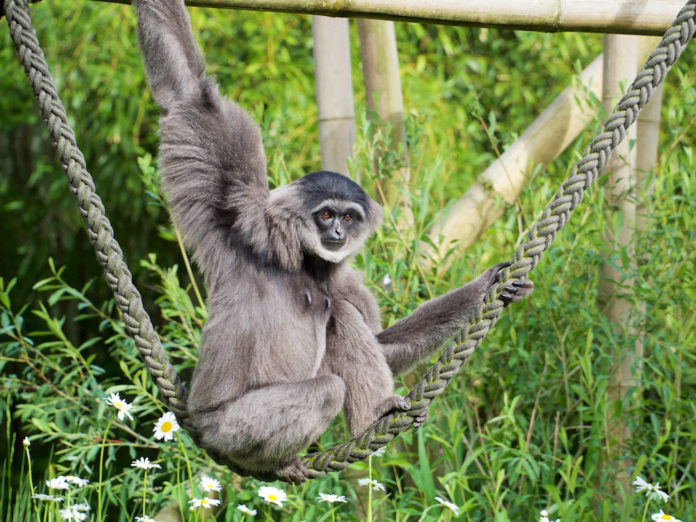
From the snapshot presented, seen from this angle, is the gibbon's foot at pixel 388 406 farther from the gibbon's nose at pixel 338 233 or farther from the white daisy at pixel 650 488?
Result: the white daisy at pixel 650 488

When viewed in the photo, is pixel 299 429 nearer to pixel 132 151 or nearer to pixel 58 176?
pixel 132 151

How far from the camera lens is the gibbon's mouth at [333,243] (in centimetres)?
350

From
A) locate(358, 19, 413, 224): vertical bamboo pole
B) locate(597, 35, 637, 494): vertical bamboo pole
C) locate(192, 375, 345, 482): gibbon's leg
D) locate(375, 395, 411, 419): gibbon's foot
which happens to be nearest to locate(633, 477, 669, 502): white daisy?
locate(597, 35, 637, 494): vertical bamboo pole

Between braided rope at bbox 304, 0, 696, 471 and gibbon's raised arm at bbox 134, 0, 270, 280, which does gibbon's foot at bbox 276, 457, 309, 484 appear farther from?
gibbon's raised arm at bbox 134, 0, 270, 280

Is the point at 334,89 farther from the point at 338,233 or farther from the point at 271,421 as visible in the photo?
the point at 271,421

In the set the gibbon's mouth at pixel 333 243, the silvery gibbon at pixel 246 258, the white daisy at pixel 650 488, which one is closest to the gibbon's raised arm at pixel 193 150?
the silvery gibbon at pixel 246 258

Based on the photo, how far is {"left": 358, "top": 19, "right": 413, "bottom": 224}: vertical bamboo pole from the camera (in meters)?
5.20

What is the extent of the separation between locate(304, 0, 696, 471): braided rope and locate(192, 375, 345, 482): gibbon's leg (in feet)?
0.53

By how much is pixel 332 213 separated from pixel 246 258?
46 cm

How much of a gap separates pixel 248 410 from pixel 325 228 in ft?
2.80

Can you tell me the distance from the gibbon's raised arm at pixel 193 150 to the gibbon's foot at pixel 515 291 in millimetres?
1020

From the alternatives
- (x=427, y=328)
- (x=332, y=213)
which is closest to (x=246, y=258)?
(x=332, y=213)

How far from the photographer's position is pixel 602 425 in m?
4.49

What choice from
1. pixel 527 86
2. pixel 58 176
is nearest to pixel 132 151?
pixel 58 176
